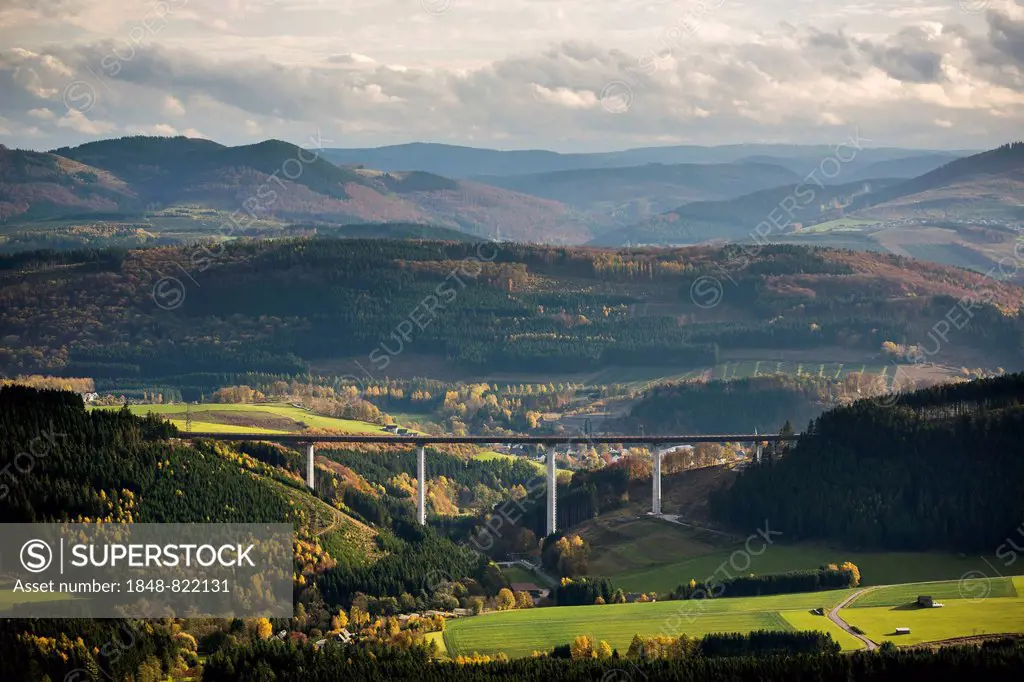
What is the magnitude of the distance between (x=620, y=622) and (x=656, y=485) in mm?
44924

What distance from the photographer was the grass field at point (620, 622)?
12925cm

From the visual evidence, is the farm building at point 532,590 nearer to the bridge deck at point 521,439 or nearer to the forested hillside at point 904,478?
the forested hillside at point 904,478

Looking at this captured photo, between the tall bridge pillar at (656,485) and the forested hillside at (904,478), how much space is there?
6112 millimetres

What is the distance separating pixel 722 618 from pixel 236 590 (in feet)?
112

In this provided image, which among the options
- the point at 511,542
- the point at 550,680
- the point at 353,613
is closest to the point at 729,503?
the point at 511,542

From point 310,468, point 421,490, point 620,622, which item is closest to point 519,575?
point 421,490

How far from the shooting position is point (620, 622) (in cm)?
13400

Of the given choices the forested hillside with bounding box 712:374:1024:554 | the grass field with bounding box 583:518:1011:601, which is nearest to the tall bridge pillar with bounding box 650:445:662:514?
the grass field with bounding box 583:518:1011:601

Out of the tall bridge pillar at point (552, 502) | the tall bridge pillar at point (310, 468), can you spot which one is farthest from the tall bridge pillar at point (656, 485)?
the tall bridge pillar at point (310, 468)

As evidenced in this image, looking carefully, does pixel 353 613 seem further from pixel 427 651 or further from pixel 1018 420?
pixel 1018 420

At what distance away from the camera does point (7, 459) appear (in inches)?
5969

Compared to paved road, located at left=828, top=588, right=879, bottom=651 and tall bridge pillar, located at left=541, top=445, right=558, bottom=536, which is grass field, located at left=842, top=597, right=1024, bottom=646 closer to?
paved road, located at left=828, top=588, right=879, bottom=651

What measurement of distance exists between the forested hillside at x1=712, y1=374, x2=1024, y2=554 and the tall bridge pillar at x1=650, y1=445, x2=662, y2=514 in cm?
611

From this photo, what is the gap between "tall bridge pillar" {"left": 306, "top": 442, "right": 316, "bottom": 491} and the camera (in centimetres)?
17623
